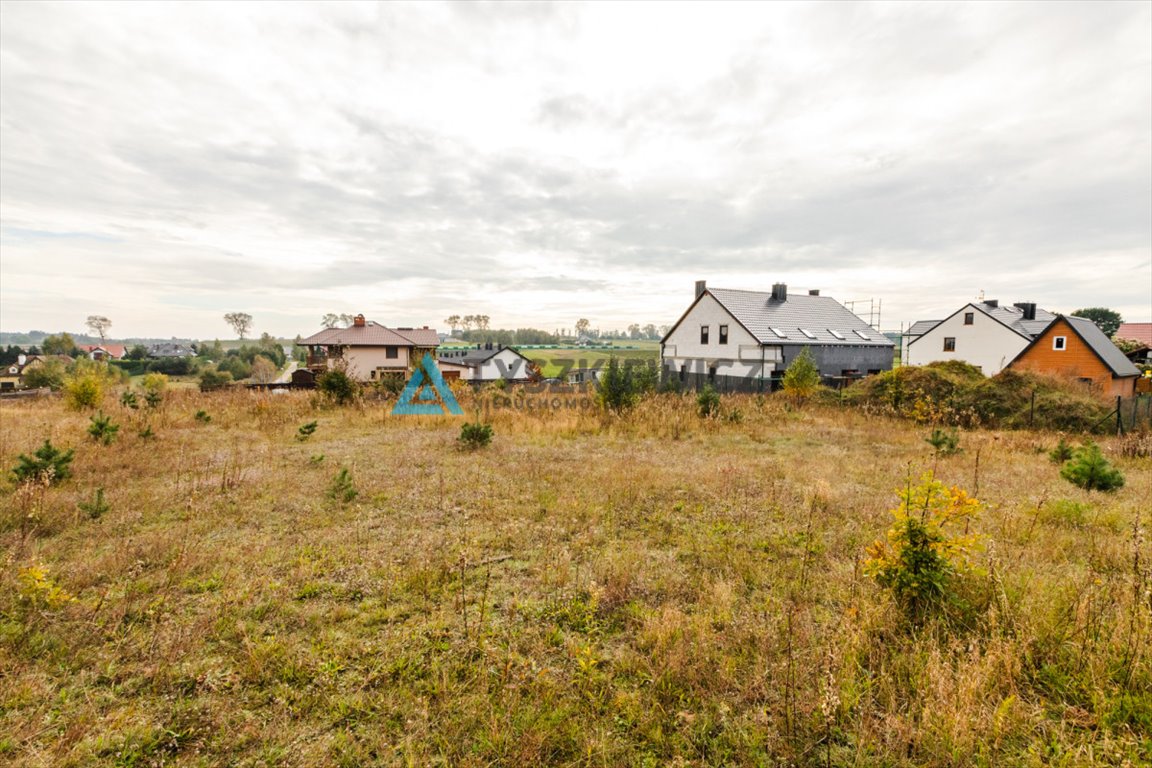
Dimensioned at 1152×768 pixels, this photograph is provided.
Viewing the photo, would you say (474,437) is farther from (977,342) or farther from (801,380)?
(977,342)

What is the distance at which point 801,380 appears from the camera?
61.0 ft

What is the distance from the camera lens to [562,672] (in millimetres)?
3021

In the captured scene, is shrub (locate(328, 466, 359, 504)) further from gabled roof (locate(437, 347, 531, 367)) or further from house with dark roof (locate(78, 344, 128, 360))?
house with dark roof (locate(78, 344, 128, 360))

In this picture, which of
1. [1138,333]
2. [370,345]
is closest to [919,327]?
[1138,333]

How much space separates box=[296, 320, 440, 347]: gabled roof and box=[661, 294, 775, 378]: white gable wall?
2657 centimetres

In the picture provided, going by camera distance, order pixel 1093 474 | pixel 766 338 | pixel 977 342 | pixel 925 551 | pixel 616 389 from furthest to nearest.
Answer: pixel 977 342, pixel 766 338, pixel 616 389, pixel 1093 474, pixel 925 551

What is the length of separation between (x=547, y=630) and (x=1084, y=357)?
3315 centimetres

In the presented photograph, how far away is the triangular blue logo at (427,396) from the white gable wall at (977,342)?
35.4 meters

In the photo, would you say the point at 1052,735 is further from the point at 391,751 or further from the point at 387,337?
the point at 387,337

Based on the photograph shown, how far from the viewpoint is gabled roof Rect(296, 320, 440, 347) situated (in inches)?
1706

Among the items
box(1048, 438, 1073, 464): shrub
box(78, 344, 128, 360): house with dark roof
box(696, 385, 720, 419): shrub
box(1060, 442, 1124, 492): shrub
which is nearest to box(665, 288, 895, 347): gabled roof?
box(696, 385, 720, 419): shrub

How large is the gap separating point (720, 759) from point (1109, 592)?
3504mm

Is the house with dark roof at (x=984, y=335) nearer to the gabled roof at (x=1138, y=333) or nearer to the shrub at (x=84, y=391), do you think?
the gabled roof at (x=1138, y=333)

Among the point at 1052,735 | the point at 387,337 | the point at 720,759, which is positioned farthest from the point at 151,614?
the point at 387,337
